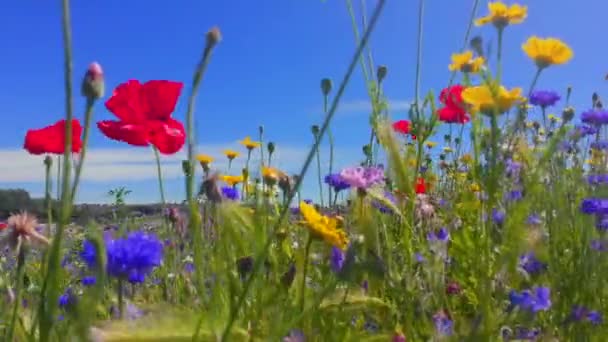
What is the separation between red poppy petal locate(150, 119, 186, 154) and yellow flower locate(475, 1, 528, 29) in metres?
0.67

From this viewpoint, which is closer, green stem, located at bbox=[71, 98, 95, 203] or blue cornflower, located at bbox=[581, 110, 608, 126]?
green stem, located at bbox=[71, 98, 95, 203]

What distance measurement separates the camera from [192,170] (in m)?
0.74

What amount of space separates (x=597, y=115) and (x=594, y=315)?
247 cm

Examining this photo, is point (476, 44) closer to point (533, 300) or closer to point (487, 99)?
point (487, 99)

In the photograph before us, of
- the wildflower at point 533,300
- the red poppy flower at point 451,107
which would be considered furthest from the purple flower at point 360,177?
the red poppy flower at point 451,107

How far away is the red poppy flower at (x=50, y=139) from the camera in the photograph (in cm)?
148

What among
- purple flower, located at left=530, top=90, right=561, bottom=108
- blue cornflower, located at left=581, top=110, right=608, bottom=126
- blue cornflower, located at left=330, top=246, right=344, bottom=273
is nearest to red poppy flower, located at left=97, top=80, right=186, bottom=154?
blue cornflower, located at left=330, top=246, right=344, bottom=273

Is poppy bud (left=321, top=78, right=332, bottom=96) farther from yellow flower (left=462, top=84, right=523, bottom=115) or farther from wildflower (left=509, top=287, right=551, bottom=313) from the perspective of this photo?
wildflower (left=509, top=287, right=551, bottom=313)

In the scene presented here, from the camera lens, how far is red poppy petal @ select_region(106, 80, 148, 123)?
1.21 m

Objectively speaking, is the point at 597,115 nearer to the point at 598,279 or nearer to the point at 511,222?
the point at 598,279

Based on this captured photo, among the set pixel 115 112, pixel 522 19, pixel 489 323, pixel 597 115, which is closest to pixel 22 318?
pixel 115 112

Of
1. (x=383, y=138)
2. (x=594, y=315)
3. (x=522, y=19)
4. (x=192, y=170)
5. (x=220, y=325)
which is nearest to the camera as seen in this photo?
(x=220, y=325)

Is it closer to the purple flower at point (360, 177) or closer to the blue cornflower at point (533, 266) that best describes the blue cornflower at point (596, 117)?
the blue cornflower at point (533, 266)

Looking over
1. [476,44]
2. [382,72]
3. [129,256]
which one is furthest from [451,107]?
[129,256]
